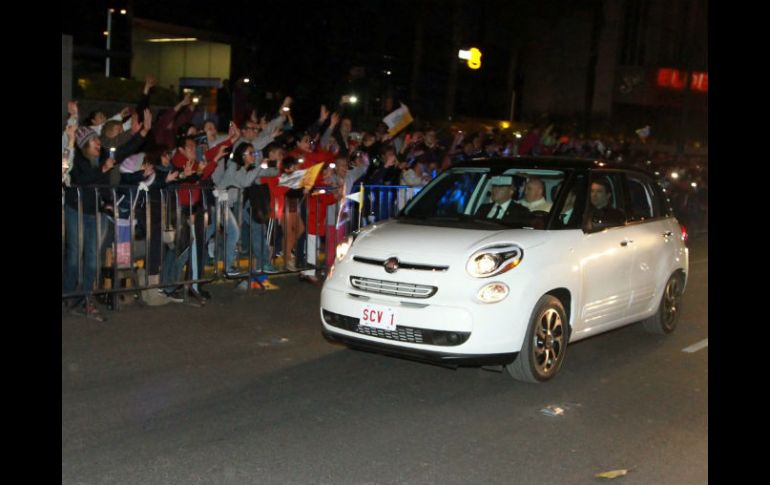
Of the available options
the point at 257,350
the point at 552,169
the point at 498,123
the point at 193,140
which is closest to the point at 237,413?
the point at 257,350

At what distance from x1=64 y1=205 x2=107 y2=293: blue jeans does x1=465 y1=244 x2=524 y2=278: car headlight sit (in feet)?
14.0

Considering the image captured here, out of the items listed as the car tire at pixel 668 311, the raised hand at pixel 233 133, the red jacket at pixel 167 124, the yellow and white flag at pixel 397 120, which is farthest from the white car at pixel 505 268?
the yellow and white flag at pixel 397 120

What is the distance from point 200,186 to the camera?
9.70m

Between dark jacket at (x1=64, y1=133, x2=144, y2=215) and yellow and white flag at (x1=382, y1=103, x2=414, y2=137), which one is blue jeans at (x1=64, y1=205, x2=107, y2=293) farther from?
yellow and white flag at (x1=382, y1=103, x2=414, y2=137)

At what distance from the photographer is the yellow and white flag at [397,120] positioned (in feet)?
44.7

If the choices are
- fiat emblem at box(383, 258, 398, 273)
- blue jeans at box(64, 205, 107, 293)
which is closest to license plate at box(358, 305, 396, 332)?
Answer: fiat emblem at box(383, 258, 398, 273)

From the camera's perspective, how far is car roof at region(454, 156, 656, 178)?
308 inches

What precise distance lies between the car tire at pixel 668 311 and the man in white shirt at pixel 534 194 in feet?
6.09

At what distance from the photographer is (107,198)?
8.91m

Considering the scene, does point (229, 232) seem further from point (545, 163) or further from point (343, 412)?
point (343, 412)

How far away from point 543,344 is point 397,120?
7.32 meters

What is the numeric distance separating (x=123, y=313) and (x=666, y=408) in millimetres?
5549

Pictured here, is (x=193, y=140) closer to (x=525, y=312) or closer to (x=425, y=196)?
(x=425, y=196)

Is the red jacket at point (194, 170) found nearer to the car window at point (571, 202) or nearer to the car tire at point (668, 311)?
the car window at point (571, 202)
